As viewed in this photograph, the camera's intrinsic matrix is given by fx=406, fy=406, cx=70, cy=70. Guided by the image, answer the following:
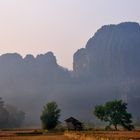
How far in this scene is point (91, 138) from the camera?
1582 inches

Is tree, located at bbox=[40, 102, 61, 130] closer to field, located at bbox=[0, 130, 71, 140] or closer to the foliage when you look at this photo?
field, located at bbox=[0, 130, 71, 140]

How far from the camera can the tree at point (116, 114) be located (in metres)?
91.9

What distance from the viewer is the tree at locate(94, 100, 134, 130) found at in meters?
91.9

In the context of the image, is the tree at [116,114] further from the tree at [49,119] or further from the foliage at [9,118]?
the foliage at [9,118]

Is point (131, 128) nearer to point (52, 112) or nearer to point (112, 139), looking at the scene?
point (52, 112)

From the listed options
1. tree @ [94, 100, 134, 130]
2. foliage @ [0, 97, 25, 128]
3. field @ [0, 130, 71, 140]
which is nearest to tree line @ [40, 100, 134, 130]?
tree @ [94, 100, 134, 130]

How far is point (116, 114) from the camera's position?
9312cm

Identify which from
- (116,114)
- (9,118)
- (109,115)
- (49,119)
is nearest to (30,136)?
(49,119)

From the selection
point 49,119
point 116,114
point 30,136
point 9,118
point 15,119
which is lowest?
Result: point 30,136

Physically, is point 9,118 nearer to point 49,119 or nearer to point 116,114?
point 49,119

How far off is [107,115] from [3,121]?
223 feet

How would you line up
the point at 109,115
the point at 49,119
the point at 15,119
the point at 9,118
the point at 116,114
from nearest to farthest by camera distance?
1. the point at 116,114
2. the point at 49,119
3. the point at 109,115
4. the point at 9,118
5. the point at 15,119

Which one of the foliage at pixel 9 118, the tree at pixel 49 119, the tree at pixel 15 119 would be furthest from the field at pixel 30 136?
the tree at pixel 15 119

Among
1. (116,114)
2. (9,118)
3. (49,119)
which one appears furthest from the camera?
(9,118)
